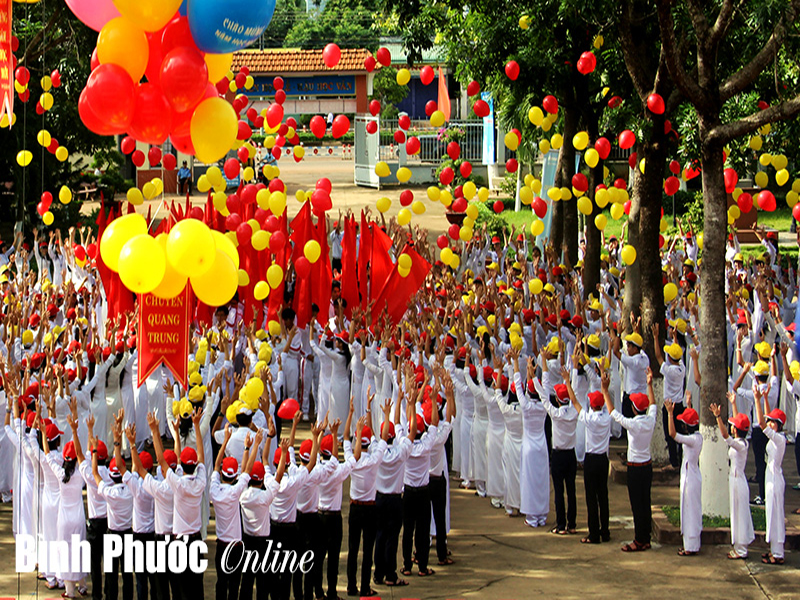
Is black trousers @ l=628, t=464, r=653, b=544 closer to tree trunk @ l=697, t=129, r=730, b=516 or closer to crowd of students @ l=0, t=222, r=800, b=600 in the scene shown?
crowd of students @ l=0, t=222, r=800, b=600

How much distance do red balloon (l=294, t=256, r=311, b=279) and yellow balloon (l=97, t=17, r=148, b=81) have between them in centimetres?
531

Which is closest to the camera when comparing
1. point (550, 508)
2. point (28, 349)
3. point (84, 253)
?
point (550, 508)

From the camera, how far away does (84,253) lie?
13555 mm

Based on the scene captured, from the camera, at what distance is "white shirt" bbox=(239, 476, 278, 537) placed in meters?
6.55

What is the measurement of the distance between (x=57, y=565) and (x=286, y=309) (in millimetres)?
4935

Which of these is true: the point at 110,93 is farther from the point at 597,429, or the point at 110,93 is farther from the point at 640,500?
the point at 640,500

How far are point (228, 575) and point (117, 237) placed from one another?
7.74 ft

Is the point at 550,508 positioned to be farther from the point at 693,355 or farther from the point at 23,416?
the point at 23,416

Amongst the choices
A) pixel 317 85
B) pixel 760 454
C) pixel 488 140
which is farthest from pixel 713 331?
pixel 317 85

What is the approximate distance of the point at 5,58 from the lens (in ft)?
19.6

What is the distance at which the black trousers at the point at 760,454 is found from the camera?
8.94 meters

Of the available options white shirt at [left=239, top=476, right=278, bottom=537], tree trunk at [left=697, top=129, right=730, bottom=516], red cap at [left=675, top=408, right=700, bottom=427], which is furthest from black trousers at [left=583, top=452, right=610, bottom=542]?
white shirt at [left=239, top=476, right=278, bottom=537]

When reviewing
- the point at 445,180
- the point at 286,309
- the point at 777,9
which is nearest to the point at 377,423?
the point at 286,309

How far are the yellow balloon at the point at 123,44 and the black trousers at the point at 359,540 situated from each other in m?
3.42
